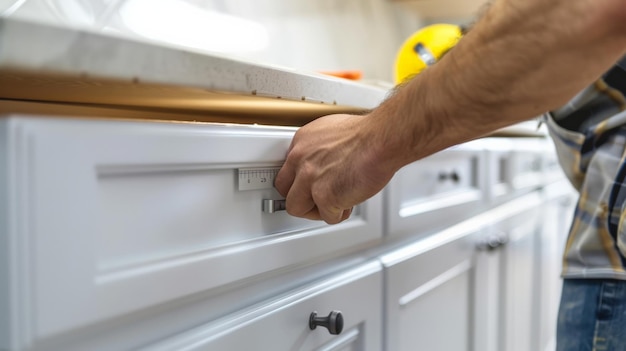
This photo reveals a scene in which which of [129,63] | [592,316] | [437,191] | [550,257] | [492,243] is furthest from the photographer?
[550,257]

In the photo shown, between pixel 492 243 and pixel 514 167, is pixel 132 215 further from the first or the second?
pixel 514 167

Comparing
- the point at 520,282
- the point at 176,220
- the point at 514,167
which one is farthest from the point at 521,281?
the point at 176,220

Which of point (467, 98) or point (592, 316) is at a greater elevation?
point (467, 98)

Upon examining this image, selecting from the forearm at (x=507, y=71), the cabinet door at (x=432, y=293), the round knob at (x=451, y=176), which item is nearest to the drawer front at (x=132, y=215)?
the forearm at (x=507, y=71)

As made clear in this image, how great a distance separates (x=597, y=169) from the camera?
74 centimetres

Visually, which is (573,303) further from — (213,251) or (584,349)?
(213,251)

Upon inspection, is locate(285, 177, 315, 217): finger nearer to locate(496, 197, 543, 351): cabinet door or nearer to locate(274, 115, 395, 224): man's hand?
locate(274, 115, 395, 224): man's hand

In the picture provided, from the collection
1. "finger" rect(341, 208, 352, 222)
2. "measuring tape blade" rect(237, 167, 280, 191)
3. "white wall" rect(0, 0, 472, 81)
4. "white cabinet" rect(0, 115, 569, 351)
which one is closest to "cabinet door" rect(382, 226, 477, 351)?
"white cabinet" rect(0, 115, 569, 351)

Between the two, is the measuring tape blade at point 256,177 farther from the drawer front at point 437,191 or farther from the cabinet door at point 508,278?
the cabinet door at point 508,278

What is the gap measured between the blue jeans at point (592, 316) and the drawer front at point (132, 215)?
445 millimetres

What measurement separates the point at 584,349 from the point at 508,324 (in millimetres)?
401

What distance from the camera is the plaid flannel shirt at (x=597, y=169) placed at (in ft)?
2.32

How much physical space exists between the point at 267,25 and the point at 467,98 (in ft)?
2.72

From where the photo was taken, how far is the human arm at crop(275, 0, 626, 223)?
14.2 inches
